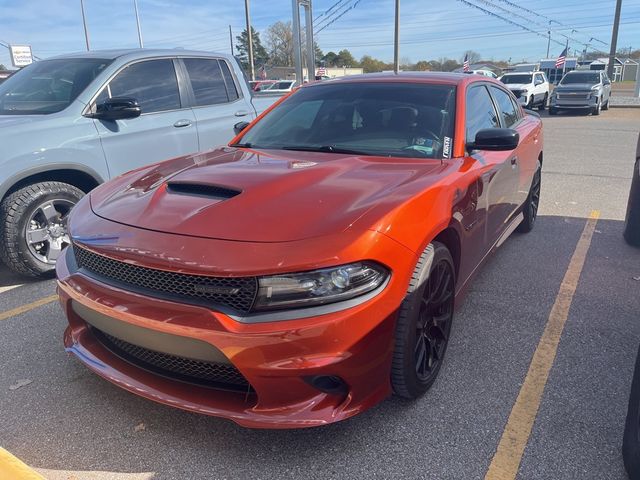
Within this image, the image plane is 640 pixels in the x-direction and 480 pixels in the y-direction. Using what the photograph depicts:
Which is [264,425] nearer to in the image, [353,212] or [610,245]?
[353,212]

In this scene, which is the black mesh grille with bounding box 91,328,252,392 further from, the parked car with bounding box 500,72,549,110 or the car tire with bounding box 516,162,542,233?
the parked car with bounding box 500,72,549,110

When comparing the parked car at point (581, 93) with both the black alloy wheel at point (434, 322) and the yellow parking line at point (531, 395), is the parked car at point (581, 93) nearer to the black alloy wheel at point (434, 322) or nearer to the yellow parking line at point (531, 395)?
the yellow parking line at point (531, 395)

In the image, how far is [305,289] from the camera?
2.06 m

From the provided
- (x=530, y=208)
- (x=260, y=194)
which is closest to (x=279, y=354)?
(x=260, y=194)

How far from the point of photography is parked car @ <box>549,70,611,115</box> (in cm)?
2073

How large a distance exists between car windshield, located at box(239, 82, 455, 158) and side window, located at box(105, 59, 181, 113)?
1.65 m

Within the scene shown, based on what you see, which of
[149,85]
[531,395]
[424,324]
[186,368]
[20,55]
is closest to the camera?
[186,368]

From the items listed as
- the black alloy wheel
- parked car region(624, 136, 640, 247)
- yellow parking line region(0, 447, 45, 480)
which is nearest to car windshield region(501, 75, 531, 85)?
parked car region(624, 136, 640, 247)

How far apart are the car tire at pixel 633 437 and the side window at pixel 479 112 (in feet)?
5.78

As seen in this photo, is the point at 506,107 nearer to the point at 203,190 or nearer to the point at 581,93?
the point at 203,190

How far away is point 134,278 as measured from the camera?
2.27 metres

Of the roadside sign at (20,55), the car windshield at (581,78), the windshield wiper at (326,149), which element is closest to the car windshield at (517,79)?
the car windshield at (581,78)

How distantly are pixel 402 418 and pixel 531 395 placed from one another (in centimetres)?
73

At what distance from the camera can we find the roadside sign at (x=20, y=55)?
3834 centimetres
